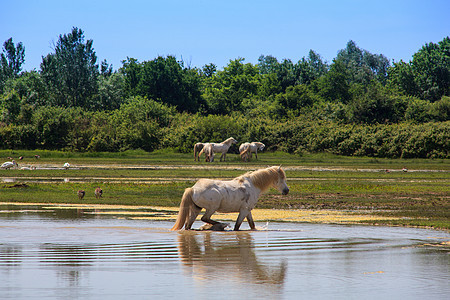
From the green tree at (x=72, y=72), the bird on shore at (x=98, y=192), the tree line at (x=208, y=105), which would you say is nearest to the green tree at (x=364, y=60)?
the tree line at (x=208, y=105)

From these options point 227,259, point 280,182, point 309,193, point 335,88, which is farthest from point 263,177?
point 335,88

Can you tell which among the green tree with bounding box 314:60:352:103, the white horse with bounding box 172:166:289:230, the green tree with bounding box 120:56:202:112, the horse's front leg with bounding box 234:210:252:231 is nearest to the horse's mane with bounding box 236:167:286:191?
the white horse with bounding box 172:166:289:230

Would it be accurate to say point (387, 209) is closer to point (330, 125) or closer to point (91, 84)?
point (330, 125)

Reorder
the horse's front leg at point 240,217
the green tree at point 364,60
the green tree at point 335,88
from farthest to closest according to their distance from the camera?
the green tree at point 364,60 < the green tree at point 335,88 < the horse's front leg at point 240,217

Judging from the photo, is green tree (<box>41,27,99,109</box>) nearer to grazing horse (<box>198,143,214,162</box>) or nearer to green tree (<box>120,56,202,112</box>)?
green tree (<box>120,56,202,112</box>)

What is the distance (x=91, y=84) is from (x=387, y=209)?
80796 mm

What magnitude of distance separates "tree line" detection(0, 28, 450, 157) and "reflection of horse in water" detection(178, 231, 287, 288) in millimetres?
46330

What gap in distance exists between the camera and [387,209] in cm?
1953

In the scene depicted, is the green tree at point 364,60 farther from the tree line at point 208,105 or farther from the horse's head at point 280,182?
the horse's head at point 280,182

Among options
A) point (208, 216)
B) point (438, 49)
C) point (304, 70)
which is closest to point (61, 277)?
point (208, 216)

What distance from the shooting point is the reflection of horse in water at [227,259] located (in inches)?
335

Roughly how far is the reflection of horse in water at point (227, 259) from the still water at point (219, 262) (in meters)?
0.02

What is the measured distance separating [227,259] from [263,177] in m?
5.02

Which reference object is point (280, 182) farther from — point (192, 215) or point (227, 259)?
point (227, 259)
